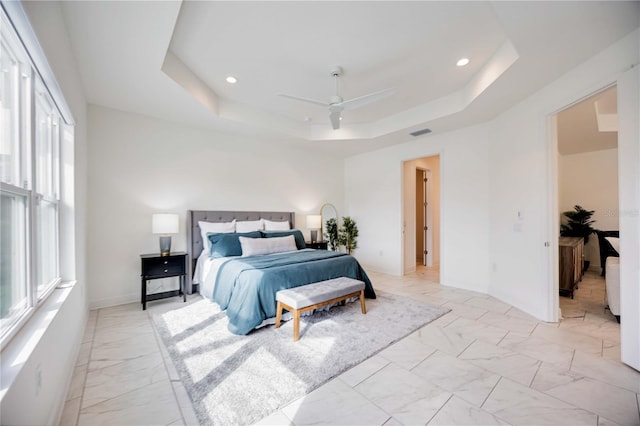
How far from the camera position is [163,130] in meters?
4.00

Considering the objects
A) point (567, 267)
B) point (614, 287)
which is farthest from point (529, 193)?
point (567, 267)

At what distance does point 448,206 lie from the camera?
4.69m

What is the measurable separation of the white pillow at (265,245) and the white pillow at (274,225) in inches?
23.8

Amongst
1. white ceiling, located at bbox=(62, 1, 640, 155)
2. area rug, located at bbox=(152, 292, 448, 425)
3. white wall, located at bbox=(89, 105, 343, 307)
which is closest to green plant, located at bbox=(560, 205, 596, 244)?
white ceiling, located at bbox=(62, 1, 640, 155)

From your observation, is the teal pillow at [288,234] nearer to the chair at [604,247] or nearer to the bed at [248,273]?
the bed at [248,273]

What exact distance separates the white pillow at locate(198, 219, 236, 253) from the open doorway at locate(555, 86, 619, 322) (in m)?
4.74

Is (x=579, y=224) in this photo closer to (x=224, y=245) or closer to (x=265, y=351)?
(x=265, y=351)

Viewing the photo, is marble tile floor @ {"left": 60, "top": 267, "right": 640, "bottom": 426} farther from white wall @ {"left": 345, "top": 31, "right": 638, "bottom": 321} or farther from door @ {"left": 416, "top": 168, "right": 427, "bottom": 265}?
door @ {"left": 416, "top": 168, "right": 427, "bottom": 265}

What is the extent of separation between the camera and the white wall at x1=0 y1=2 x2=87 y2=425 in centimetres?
111

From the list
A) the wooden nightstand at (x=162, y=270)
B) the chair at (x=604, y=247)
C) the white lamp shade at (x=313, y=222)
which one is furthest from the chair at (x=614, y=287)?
the wooden nightstand at (x=162, y=270)

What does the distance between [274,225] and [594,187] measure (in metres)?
7.20

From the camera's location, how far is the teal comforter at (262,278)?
2744 mm

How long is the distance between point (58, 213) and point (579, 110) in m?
6.58

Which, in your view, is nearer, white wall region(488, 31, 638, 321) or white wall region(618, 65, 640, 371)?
white wall region(618, 65, 640, 371)
